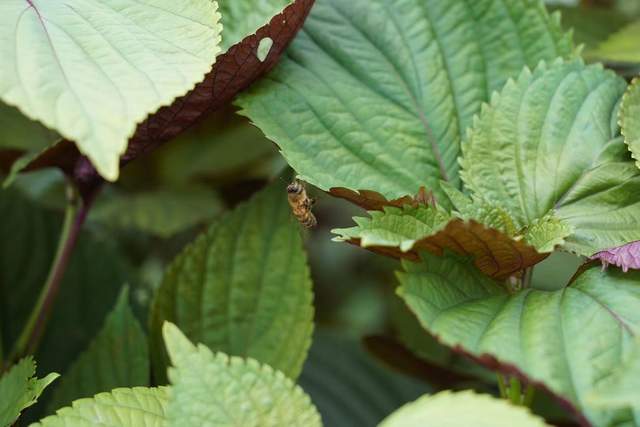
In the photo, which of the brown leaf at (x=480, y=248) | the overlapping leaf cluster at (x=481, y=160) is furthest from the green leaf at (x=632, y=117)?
the brown leaf at (x=480, y=248)

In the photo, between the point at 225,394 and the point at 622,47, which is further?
the point at 622,47

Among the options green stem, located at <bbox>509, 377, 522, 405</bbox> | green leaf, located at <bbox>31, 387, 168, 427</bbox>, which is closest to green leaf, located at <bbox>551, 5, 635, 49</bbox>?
green stem, located at <bbox>509, 377, 522, 405</bbox>

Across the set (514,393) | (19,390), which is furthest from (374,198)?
(19,390)

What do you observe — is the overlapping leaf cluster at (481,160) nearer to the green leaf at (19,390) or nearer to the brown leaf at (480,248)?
the brown leaf at (480,248)

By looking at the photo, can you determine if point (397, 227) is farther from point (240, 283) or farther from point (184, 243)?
point (184, 243)

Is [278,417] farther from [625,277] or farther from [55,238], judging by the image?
[55,238]

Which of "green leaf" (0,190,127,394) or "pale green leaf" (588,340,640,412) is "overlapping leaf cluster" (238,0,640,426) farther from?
"green leaf" (0,190,127,394)

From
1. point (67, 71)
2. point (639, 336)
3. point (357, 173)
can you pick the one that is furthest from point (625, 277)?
point (67, 71)
